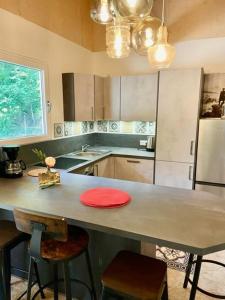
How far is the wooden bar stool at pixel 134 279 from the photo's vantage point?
3.82 ft

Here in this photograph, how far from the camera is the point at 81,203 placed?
150 cm

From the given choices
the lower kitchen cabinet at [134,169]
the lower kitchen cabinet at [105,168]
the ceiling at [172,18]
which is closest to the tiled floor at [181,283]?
the lower kitchen cabinet at [134,169]

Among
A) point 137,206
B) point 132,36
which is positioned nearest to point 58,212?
point 137,206

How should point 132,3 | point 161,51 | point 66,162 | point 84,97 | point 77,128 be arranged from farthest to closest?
point 77,128, point 84,97, point 66,162, point 161,51, point 132,3

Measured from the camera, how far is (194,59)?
339 cm

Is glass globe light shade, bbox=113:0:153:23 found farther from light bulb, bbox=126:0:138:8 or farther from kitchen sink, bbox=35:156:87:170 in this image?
kitchen sink, bbox=35:156:87:170

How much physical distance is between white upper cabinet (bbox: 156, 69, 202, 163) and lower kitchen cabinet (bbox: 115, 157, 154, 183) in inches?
9.7

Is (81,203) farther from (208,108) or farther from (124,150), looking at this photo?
(208,108)

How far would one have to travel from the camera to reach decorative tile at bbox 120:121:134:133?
393 cm

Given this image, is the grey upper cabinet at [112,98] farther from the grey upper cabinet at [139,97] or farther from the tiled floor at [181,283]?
the tiled floor at [181,283]

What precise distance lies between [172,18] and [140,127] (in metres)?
1.70

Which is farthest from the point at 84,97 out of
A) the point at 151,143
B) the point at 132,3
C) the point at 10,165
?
the point at 132,3

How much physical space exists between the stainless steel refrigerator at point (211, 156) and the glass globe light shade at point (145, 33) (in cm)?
148

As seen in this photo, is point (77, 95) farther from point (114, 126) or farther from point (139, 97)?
point (114, 126)
